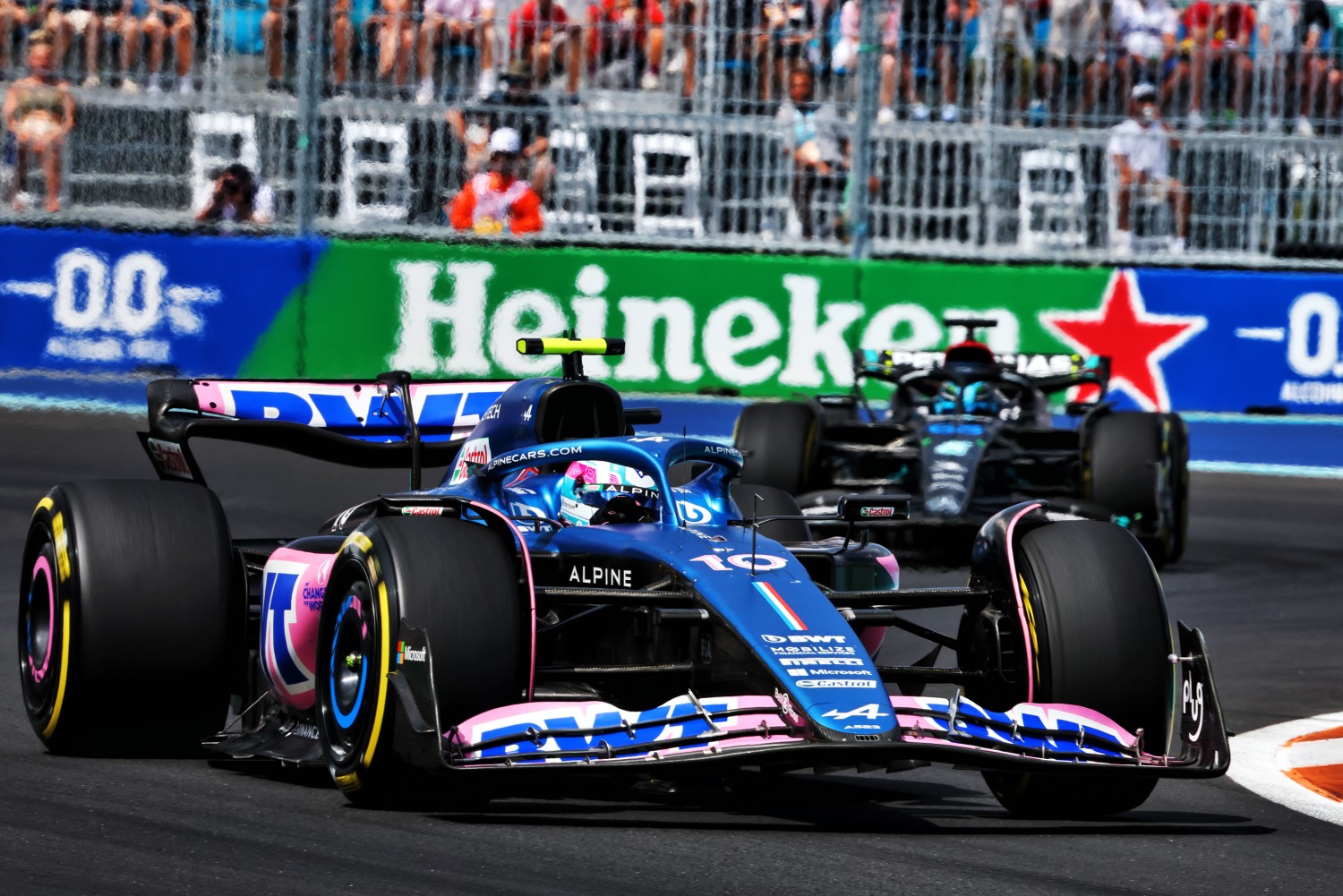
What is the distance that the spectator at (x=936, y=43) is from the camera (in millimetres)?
16594

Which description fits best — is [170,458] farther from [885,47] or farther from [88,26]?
[885,47]

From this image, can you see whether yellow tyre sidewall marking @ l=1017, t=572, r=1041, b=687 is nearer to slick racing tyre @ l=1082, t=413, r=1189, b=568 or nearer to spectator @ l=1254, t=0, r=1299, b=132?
slick racing tyre @ l=1082, t=413, r=1189, b=568

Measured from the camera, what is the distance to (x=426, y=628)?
19.9 ft

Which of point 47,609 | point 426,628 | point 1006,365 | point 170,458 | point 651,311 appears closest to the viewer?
point 426,628

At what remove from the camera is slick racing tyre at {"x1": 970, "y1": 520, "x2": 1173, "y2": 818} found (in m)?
6.52

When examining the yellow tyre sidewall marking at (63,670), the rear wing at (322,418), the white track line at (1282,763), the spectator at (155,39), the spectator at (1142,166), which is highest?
the spectator at (155,39)

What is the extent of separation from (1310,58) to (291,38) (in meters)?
7.26

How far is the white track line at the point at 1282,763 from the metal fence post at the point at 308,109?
955 centimetres

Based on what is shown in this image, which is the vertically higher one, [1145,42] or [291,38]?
[1145,42]

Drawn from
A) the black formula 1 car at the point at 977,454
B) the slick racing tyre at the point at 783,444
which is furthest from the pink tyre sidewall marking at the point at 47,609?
the slick racing tyre at the point at 783,444

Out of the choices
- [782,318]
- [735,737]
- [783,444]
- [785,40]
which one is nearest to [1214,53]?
[785,40]

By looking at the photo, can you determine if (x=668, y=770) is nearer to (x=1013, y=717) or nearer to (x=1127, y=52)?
(x=1013, y=717)

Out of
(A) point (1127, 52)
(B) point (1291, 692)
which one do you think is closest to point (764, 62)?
(A) point (1127, 52)

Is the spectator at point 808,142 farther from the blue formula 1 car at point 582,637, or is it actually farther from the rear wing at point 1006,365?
the blue formula 1 car at point 582,637
